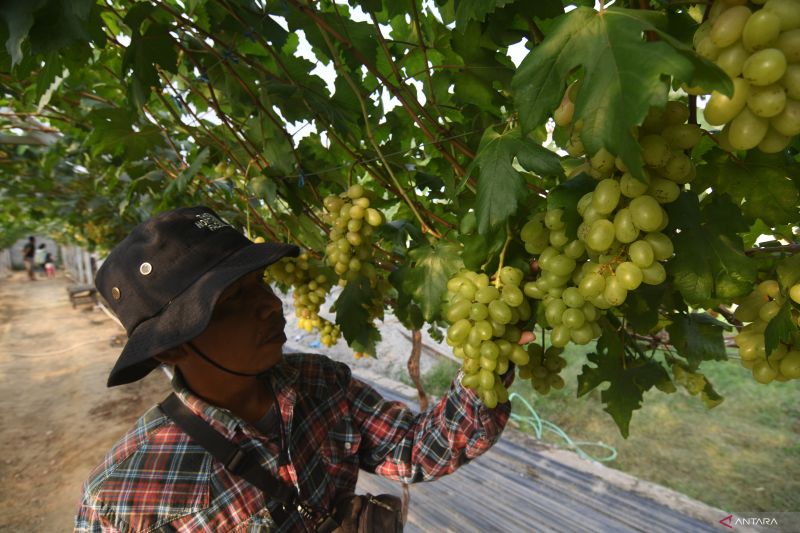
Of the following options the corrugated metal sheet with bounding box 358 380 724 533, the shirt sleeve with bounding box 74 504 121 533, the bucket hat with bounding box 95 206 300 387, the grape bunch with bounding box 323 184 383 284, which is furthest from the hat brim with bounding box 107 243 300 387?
the corrugated metal sheet with bounding box 358 380 724 533

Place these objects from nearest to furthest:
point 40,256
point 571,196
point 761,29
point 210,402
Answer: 1. point 761,29
2. point 571,196
3. point 210,402
4. point 40,256

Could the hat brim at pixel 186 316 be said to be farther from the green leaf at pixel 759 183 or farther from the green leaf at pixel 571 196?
the green leaf at pixel 759 183

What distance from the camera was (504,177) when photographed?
30.5 inches

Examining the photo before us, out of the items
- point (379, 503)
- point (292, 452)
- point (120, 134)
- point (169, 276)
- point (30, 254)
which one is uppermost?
point (120, 134)

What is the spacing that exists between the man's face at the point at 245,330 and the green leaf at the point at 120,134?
945 millimetres

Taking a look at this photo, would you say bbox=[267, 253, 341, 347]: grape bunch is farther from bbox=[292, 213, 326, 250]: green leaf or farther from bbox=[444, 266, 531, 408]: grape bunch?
bbox=[444, 266, 531, 408]: grape bunch

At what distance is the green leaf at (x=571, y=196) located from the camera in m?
0.73

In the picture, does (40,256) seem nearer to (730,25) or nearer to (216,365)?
(216,365)

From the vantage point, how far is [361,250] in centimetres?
153

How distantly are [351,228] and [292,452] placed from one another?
790 millimetres

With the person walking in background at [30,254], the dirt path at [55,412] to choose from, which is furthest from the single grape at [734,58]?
the person walking in background at [30,254]

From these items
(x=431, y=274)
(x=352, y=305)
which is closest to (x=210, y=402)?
(x=352, y=305)

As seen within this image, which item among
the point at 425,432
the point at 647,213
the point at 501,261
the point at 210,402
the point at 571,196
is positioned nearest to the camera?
the point at 647,213

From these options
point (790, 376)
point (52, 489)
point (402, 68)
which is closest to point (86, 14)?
point (402, 68)
